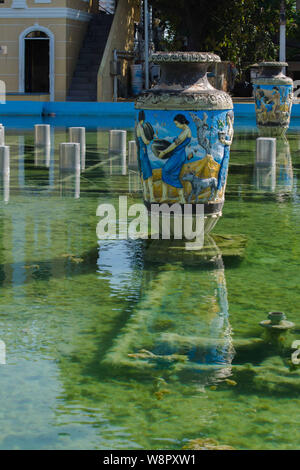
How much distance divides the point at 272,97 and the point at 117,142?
4.43m

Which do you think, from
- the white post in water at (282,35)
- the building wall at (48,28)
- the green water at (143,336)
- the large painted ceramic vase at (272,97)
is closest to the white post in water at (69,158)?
the green water at (143,336)

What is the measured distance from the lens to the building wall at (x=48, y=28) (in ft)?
120

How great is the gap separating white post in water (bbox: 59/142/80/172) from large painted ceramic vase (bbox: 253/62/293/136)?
7007 millimetres

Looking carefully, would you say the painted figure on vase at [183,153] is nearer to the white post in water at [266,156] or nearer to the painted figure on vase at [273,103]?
the white post in water at [266,156]

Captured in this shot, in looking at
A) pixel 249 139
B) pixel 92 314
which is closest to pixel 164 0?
pixel 249 139

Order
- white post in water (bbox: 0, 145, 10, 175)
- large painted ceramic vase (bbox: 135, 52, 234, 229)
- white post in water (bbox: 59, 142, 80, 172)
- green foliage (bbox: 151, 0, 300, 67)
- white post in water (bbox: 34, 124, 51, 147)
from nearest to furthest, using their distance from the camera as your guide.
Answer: large painted ceramic vase (bbox: 135, 52, 234, 229)
white post in water (bbox: 0, 145, 10, 175)
white post in water (bbox: 59, 142, 80, 172)
white post in water (bbox: 34, 124, 51, 147)
green foliage (bbox: 151, 0, 300, 67)

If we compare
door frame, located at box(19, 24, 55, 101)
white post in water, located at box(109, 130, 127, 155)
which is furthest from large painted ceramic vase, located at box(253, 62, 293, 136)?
door frame, located at box(19, 24, 55, 101)

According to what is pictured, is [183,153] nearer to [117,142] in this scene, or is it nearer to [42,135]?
[117,142]

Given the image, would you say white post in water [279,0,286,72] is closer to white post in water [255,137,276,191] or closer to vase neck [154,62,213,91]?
white post in water [255,137,276,191]

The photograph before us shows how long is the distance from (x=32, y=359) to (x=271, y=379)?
1311 mm

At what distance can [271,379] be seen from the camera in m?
4.72

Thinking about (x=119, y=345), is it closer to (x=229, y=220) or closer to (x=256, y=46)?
(x=229, y=220)

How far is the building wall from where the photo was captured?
3666 centimetres

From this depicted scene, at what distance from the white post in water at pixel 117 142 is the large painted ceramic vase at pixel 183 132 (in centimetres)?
876
